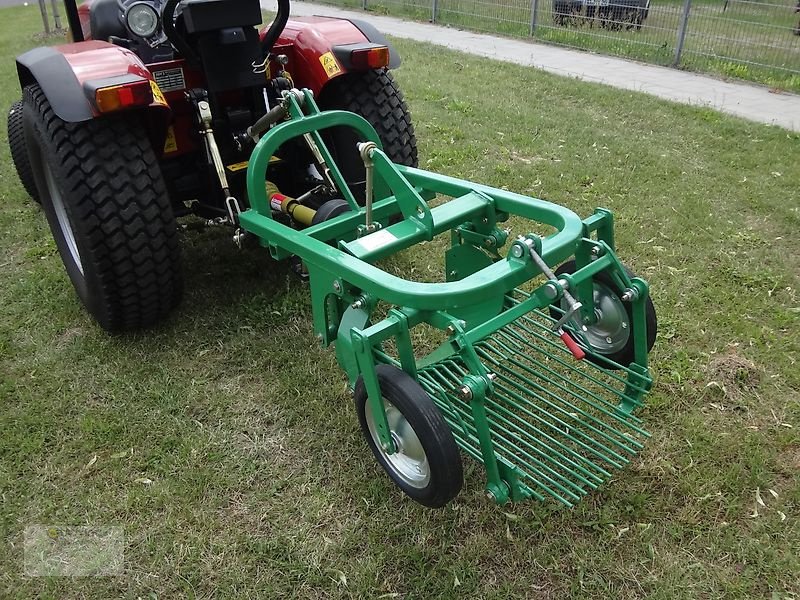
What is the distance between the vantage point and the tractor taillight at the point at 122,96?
2.41 metres

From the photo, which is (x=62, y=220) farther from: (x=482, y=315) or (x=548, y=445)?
(x=548, y=445)

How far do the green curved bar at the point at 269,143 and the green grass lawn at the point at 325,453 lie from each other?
0.67 m

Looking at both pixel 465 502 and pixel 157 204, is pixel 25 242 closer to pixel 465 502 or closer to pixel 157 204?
pixel 157 204

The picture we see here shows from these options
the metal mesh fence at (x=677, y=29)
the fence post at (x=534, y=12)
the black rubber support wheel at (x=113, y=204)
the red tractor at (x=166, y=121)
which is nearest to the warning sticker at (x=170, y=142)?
the red tractor at (x=166, y=121)

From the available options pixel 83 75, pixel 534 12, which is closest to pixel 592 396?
pixel 83 75

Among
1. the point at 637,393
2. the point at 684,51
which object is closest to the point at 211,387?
the point at 637,393

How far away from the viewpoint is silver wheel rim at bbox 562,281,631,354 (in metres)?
2.36

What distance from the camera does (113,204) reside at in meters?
2.60

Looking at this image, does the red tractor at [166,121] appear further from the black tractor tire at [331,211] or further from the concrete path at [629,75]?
the concrete path at [629,75]

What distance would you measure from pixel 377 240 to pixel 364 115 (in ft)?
4.04

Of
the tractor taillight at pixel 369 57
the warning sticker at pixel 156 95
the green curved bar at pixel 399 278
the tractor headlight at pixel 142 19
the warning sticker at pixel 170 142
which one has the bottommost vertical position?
the green curved bar at pixel 399 278

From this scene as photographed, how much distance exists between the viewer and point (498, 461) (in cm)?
192

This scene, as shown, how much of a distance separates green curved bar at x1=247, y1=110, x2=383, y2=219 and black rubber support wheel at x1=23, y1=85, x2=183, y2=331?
16.1 inches

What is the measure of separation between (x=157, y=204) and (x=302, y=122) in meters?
0.67
